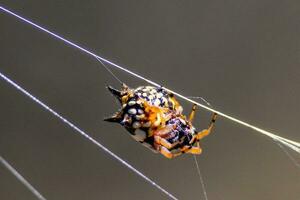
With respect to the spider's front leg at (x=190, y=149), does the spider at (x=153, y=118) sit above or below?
above

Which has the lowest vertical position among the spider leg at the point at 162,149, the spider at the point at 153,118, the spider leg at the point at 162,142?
the spider leg at the point at 162,149

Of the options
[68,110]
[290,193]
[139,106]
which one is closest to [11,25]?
[68,110]

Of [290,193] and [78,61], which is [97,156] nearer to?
[78,61]

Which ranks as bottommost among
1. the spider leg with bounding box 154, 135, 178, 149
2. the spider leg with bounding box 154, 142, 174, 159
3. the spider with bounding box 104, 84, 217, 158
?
the spider leg with bounding box 154, 142, 174, 159

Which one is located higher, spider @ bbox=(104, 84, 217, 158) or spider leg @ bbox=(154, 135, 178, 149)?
spider @ bbox=(104, 84, 217, 158)

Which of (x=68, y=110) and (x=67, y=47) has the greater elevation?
(x=67, y=47)

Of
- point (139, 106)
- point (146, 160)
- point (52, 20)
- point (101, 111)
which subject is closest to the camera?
point (139, 106)

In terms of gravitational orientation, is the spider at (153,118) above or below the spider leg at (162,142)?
above

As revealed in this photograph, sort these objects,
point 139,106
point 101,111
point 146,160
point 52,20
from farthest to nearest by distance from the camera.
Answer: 1. point 146,160
2. point 101,111
3. point 52,20
4. point 139,106
